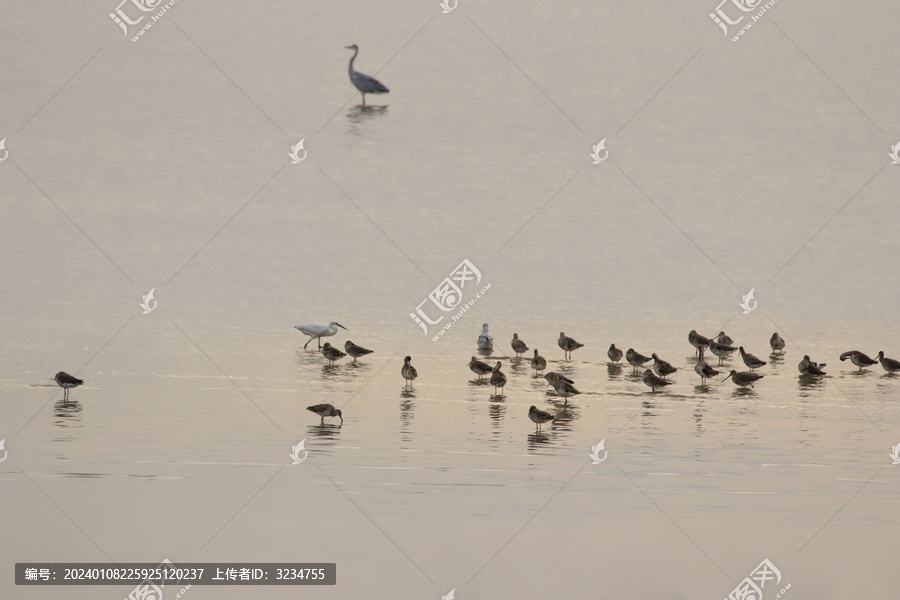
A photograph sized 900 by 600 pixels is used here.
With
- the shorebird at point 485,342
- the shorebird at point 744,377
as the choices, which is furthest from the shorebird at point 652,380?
the shorebird at point 485,342

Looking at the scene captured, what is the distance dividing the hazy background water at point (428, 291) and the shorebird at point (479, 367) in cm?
33

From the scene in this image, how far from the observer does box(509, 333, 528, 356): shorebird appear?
17.3 meters

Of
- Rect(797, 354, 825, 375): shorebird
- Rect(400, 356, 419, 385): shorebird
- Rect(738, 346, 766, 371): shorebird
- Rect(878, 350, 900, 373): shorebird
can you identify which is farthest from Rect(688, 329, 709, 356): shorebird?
Rect(400, 356, 419, 385): shorebird

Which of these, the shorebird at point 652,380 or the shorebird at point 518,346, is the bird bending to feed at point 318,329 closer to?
the shorebird at point 518,346

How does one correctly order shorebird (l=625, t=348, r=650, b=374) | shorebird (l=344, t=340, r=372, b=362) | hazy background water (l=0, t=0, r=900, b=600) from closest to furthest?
hazy background water (l=0, t=0, r=900, b=600) → shorebird (l=344, t=340, r=372, b=362) → shorebird (l=625, t=348, r=650, b=374)

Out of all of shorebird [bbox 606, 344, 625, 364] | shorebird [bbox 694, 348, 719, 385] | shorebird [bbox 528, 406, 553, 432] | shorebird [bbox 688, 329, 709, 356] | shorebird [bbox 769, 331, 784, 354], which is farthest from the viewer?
shorebird [bbox 769, 331, 784, 354]

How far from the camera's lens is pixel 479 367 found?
16.1 m

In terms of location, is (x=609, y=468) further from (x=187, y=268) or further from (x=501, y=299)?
(x=187, y=268)

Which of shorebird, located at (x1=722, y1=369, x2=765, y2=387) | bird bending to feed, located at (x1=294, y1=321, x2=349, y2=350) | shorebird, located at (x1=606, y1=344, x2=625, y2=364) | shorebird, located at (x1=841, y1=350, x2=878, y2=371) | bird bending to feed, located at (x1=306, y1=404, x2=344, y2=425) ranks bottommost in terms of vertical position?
bird bending to feed, located at (x1=306, y1=404, x2=344, y2=425)

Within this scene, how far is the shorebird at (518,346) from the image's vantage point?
17.3 metres

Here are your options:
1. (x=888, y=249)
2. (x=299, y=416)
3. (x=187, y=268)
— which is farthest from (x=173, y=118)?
(x=299, y=416)

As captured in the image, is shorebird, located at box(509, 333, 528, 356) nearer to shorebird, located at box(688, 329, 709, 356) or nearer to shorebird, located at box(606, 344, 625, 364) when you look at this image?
shorebird, located at box(606, 344, 625, 364)

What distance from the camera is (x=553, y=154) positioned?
30.5 meters

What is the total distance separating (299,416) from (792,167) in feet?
66.9
